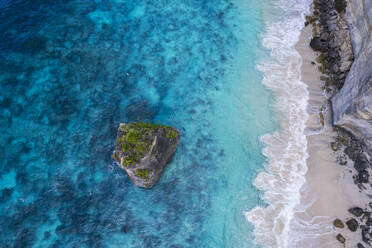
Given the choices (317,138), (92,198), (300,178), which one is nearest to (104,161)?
(92,198)

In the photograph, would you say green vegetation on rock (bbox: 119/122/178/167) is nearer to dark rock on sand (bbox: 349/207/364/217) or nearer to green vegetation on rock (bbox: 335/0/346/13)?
dark rock on sand (bbox: 349/207/364/217)

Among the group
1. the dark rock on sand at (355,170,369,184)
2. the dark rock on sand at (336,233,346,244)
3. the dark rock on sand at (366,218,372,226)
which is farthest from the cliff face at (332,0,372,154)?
the dark rock on sand at (336,233,346,244)

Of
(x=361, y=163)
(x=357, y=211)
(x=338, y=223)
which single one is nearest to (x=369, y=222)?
(x=357, y=211)

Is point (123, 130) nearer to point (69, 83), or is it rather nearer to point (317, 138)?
point (69, 83)

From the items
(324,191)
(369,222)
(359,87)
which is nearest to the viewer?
(369,222)

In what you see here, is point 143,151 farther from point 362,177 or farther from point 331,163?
point 362,177

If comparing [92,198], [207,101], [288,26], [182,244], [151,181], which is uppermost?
[288,26]
